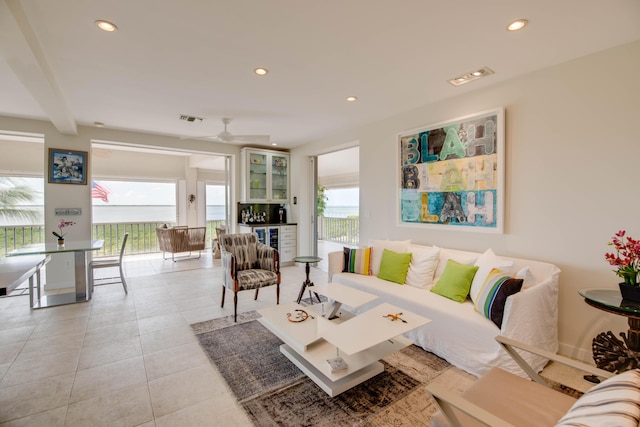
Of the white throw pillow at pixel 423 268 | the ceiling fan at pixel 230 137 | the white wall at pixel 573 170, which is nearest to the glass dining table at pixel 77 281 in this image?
the ceiling fan at pixel 230 137

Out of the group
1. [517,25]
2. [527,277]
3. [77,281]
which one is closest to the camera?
[517,25]

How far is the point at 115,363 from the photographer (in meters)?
2.42

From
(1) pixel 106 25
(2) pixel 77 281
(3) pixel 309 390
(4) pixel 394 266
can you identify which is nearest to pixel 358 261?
(4) pixel 394 266

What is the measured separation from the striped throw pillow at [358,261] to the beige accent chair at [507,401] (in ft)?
6.74

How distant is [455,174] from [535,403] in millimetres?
2320

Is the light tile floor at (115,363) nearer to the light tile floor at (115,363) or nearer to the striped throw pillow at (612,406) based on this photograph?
the light tile floor at (115,363)

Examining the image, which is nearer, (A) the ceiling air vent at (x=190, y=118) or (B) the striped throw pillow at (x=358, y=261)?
(B) the striped throw pillow at (x=358, y=261)

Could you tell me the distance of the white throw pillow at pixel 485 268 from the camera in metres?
2.51

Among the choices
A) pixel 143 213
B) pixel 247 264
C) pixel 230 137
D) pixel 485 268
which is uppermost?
pixel 230 137

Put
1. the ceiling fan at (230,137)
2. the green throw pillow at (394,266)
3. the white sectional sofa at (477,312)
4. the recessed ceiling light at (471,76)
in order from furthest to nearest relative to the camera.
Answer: the ceiling fan at (230,137), the green throw pillow at (394,266), the recessed ceiling light at (471,76), the white sectional sofa at (477,312)

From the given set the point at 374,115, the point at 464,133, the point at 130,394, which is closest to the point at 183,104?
the point at 374,115

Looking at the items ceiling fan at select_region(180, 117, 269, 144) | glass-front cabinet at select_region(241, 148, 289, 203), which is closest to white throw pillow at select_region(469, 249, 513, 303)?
ceiling fan at select_region(180, 117, 269, 144)

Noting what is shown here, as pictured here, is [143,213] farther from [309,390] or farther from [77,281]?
[309,390]

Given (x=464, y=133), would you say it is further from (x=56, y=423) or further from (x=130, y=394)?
(x=56, y=423)
